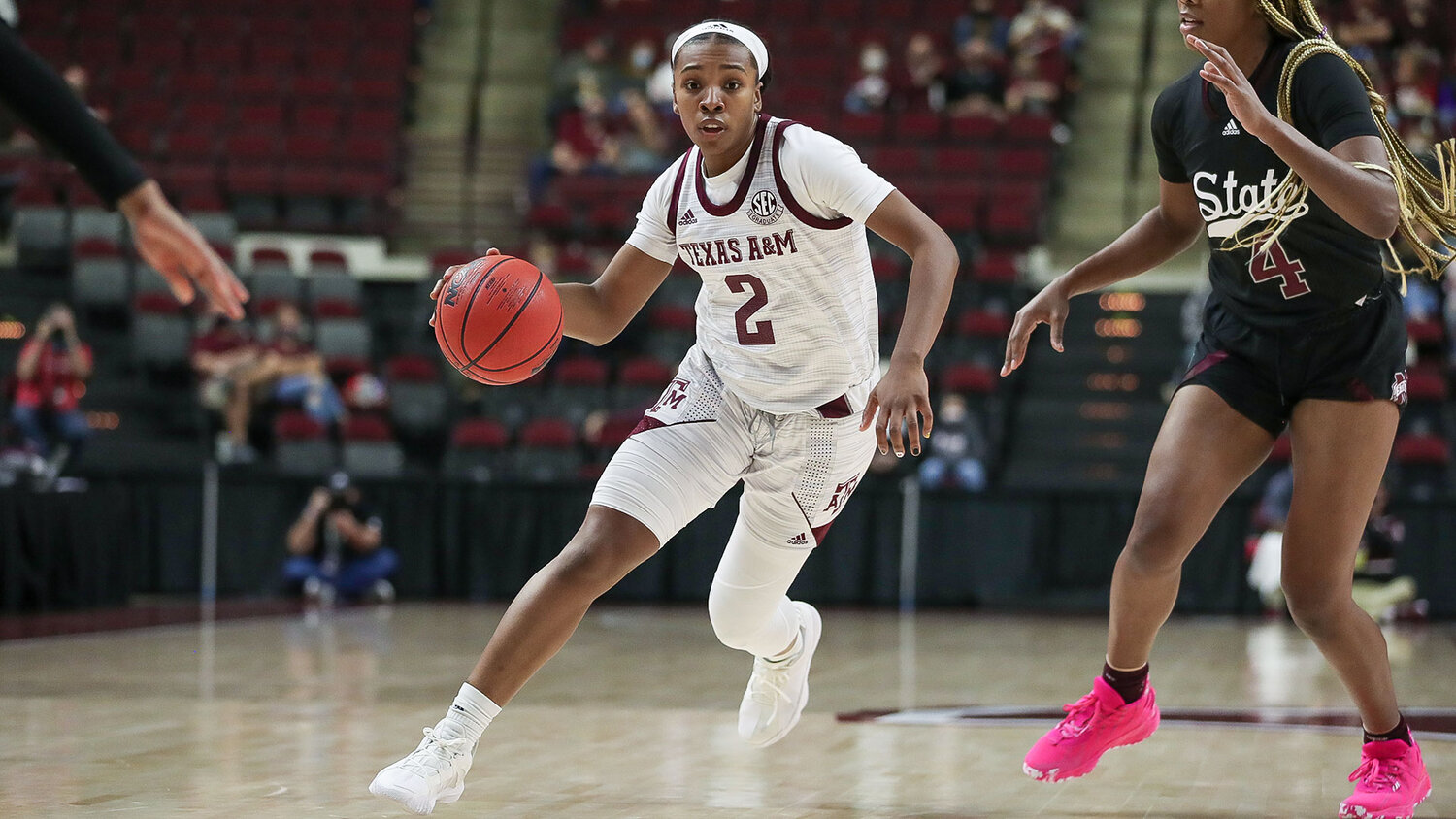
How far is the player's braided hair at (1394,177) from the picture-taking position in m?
3.78

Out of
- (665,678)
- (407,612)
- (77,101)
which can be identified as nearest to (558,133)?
(407,612)

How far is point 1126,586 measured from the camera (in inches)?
156

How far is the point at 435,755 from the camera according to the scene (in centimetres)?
372

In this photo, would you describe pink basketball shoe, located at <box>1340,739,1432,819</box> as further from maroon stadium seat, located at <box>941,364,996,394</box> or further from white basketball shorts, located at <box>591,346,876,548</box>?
maroon stadium seat, located at <box>941,364,996,394</box>

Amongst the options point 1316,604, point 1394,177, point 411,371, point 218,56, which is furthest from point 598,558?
point 218,56

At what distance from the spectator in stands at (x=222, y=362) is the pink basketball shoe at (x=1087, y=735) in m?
10.6

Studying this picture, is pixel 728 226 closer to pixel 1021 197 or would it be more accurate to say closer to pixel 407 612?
pixel 407 612

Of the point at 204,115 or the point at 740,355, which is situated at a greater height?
the point at 204,115

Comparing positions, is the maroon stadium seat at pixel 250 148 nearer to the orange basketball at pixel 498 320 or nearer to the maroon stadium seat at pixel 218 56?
the maroon stadium seat at pixel 218 56

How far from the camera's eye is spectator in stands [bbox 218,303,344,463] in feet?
44.1

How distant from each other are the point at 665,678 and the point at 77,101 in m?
5.04

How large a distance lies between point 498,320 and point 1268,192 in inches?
73.0

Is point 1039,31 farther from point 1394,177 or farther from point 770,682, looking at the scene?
point 1394,177

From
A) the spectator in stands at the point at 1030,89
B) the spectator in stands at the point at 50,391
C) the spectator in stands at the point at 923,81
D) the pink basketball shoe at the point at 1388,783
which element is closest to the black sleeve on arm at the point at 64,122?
the pink basketball shoe at the point at 1388,783
